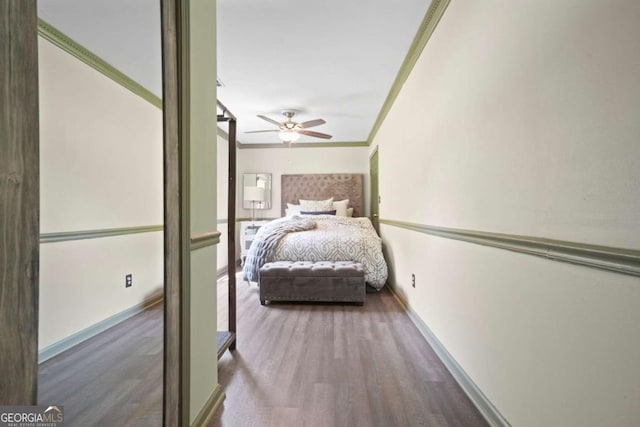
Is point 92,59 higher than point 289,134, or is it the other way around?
Answer: point 289,134

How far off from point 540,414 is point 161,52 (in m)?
1.88

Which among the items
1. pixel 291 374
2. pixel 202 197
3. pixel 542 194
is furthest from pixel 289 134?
pixel 542 194

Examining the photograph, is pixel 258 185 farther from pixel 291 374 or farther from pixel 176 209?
pixel 176 209

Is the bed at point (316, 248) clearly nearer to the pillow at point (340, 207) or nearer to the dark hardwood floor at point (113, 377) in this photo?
the pillow at point (340, 207)

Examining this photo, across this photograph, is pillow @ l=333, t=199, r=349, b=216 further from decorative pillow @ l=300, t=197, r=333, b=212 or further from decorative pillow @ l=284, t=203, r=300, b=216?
decorative pillow @ l=284, t=203, r=300, b=216

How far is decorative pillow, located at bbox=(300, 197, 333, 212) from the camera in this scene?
5652mm

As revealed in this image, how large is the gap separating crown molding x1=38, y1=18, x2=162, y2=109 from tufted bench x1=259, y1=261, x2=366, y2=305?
234 cm

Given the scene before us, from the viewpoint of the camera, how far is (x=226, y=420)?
4.48 feet

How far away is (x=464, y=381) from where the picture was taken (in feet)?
5.20

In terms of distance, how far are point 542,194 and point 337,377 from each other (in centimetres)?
144

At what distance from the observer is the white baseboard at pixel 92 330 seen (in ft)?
2.12

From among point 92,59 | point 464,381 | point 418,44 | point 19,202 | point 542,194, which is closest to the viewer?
point 19,202

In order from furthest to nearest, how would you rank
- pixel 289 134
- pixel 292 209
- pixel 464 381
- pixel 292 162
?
pixel 292 162 → pixel 292 209 → pixel 289 134 → pixel 464 381

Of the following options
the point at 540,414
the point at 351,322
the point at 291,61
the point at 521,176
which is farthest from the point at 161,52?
the point at 351,322
